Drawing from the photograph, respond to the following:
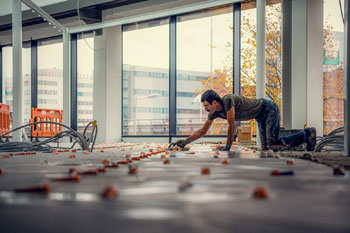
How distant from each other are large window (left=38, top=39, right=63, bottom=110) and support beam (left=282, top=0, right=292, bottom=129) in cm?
655

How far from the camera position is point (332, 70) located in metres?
6.40

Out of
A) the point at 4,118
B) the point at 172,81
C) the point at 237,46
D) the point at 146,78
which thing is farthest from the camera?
the point at 146,78

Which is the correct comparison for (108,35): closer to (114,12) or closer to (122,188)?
(114,12)

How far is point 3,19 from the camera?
9.76 meters

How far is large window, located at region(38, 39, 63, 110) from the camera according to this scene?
9.78 m

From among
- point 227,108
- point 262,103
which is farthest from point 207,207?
point 262,103

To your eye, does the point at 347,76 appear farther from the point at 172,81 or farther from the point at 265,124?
the point at 172,81

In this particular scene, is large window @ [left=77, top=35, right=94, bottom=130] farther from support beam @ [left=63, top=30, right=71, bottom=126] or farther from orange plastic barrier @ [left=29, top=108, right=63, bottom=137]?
orange plastic barrier @ [left=29, top=108, right=63, bottom=137]

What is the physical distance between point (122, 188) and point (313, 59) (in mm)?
5534

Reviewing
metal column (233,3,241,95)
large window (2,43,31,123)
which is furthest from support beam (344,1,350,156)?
large window (2,43,31,123)

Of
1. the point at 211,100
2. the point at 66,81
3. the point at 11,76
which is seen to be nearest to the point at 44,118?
the point at 66,81

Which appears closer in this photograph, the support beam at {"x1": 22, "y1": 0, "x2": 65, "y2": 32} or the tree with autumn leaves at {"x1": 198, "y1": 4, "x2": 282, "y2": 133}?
the support beam at {"x1": 22, "y1": 0, "x2": 65, "y2": 32}

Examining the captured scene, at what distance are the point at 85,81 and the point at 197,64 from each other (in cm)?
347

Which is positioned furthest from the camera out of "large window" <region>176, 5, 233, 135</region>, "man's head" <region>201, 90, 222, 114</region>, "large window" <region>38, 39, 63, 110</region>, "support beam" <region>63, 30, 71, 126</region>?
"large window" <region>38, 39, 63, 110</region>
